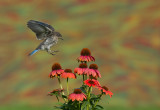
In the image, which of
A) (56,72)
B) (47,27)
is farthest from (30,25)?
(56,72)

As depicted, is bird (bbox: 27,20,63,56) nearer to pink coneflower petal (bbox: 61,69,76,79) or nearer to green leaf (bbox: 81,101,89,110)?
pink coneflower petal (bbox: 61,69,76,79)

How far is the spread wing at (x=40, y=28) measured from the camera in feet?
8.50

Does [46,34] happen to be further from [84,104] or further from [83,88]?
[84,104]

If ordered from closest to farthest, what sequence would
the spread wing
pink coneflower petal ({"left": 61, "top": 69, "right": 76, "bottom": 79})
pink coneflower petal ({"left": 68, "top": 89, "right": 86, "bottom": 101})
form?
1. pink coneflower petal ({"left": 68, "top": 89, "right": 86, "bottom": 101})
2. pink coneflower petal ({"left": 61, "top": 69, "right": 76, "bottom": 79})
3. the spread wing

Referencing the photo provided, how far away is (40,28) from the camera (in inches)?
106

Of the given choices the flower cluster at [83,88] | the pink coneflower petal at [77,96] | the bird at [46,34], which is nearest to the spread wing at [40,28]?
the bird at [46,34]

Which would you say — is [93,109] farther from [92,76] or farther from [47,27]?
[47,27]

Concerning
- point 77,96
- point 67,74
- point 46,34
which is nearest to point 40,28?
point 46,34

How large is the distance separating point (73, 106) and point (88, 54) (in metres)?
0.44

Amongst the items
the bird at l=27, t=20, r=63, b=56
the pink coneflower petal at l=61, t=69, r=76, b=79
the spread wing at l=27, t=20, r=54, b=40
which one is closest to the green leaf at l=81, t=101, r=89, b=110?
the pink coneflower petal at l=61, t=69, r=76, b=79

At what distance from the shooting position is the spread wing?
259 centimetres

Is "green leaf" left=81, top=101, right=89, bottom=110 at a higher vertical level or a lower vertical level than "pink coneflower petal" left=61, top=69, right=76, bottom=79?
lower

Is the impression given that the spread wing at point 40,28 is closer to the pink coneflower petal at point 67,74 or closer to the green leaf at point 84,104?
the pink coneflower petal at point 67,74

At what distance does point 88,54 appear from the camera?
89.9 inches
